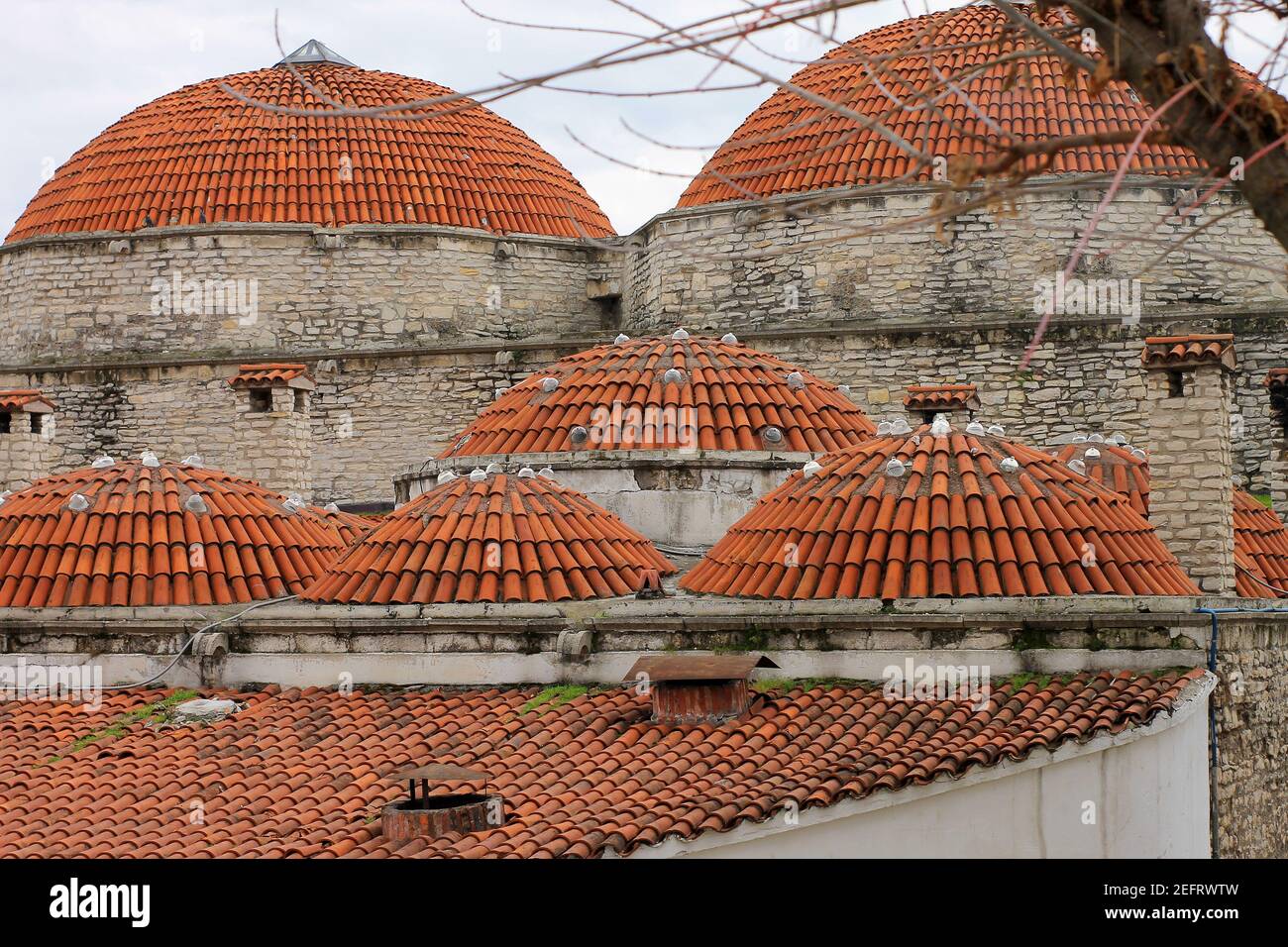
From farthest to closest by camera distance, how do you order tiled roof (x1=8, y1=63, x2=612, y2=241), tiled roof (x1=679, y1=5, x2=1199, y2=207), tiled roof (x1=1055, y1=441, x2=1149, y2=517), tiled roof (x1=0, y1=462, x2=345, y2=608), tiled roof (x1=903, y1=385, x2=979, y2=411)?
tiled roof (x1=8, y1=63, x2=612, y2=241) → tiled roof (x1=679, y1=5, x2=1199, y2=207) → tiled roof (x1=903, y1=385, x2=979, y2=411) → tiled roof (x1=1055, y1=441, x2=1149, y2=517) → tiled roof (x1=0, y1=462, x2=345, y2=608)

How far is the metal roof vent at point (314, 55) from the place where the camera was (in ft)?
73.7

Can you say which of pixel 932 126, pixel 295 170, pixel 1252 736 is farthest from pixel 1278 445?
pixel 295 170

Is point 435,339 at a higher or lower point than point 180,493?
higher

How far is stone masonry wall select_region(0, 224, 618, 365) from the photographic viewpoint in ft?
63.3

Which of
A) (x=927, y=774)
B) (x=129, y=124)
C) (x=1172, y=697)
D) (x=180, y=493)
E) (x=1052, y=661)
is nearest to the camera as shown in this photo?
(x=927, y=774)

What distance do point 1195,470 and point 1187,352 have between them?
80cm

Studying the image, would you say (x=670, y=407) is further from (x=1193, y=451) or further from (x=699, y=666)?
(x=699, y=666)

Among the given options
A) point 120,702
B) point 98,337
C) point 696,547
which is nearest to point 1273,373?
point 696,547

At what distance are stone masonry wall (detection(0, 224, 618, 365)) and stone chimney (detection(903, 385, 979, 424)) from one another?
5815 millimetres

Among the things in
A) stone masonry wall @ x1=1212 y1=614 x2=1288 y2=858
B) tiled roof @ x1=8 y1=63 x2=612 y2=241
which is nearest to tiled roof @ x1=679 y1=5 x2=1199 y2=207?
tiled roof @ x1=8 y1=63 x2=612 y2=241

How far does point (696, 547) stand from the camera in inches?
531

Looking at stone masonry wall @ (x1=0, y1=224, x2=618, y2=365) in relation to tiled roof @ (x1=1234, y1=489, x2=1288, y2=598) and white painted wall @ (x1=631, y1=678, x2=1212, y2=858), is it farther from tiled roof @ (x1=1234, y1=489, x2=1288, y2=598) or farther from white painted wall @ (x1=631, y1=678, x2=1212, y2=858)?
white painted wall @ (x1=631, y1=678, x2=1212, y2=858)

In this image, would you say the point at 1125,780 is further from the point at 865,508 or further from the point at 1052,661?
the point at 865,508

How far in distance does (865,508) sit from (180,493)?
506 centimetres
